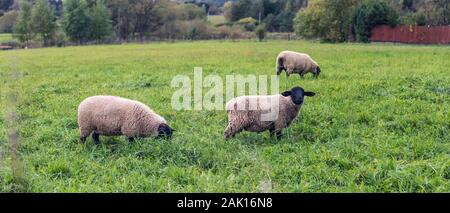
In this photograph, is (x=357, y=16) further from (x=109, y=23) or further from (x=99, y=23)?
(x=109, y=23)

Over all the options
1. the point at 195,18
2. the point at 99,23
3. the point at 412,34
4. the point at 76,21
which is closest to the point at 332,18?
the point at 412,34

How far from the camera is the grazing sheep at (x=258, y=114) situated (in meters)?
8.23

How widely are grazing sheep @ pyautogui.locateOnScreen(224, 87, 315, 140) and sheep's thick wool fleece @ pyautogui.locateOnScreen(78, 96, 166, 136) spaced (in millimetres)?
1314

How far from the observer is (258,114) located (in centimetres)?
824

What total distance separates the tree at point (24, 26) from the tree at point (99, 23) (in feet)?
30.6

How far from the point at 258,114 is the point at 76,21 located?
69222 mm

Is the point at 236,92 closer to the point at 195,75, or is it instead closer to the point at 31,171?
the point at 195,75

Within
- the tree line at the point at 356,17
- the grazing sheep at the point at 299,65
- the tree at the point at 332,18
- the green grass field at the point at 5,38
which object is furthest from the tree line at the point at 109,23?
the grazing sheep at the point at 299,65

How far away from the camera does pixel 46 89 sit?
1518 cm

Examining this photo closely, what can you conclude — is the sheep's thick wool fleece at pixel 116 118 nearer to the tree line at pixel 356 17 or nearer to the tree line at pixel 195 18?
the tree line at pixel 356 17

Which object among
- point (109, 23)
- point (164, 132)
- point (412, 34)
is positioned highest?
point (109, 23)

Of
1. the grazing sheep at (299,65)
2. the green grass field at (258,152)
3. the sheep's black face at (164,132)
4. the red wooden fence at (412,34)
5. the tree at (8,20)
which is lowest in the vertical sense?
the green grass field at (258,152)

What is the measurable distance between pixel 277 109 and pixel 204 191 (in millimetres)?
3339
